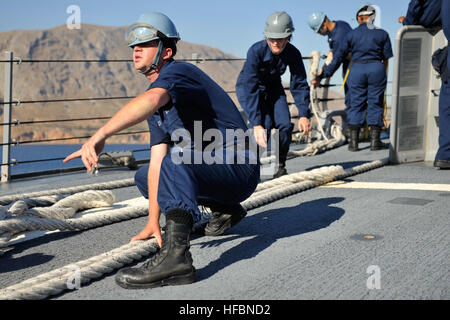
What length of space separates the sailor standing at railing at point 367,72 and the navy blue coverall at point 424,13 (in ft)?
3.70

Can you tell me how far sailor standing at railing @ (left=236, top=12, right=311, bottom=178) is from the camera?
4.05 metres

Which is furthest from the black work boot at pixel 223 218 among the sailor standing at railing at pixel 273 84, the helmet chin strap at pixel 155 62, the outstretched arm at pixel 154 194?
the sailor standing at railing at pixel 273 84

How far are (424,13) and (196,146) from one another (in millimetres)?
3726

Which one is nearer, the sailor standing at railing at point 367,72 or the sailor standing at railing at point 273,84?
the sailor standing at railing at point 273,84

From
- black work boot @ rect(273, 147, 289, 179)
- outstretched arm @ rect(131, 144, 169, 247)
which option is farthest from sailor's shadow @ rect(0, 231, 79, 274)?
black work boot @ rect(273, 147, 289, 179)

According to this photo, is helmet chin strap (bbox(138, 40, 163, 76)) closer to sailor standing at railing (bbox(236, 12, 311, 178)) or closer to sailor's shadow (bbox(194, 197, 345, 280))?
sailor's shadow (bbox(194, 197, 345, 280))

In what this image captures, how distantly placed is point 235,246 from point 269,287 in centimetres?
62

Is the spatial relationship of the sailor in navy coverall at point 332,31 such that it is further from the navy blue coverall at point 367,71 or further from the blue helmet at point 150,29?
the blue helmet at point 150,29

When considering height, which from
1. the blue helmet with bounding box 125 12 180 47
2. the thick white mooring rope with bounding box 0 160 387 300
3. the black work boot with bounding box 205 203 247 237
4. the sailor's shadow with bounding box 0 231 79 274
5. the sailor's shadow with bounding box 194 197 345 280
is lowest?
the sailor's shadow with bounding box 0 231 79 274

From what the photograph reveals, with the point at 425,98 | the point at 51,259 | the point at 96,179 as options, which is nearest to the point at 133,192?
the point at 96,179

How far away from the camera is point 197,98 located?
89.3 inches

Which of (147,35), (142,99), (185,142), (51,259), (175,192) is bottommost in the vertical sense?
(51,259)

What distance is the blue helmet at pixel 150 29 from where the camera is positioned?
231 centimetres
